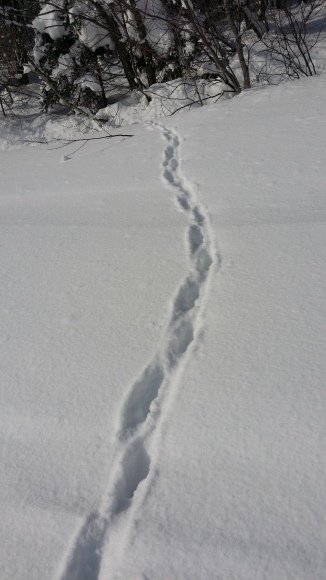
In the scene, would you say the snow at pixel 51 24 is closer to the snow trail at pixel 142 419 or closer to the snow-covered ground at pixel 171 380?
the snow-covered ground at pixel 171 380

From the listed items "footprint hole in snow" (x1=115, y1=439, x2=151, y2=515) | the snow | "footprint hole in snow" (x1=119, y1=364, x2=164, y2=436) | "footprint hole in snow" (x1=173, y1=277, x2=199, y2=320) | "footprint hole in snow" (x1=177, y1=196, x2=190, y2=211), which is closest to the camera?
"footprint hole in snow" (x1=115, y1=439, x2=151, y2=515)

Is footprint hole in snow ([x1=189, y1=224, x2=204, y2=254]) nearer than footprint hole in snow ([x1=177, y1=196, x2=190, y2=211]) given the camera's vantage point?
Yes

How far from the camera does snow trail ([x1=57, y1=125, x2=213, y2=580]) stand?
1.91 meters

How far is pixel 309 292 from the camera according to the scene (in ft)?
9.68

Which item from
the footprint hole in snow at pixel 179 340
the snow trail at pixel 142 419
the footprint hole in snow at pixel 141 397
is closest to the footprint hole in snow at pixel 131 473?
the snow trail at pixel 142 419

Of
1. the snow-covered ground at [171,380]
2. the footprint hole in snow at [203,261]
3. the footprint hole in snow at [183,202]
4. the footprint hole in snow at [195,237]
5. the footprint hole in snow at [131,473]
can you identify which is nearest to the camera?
the snow-covered ground at [171,380]

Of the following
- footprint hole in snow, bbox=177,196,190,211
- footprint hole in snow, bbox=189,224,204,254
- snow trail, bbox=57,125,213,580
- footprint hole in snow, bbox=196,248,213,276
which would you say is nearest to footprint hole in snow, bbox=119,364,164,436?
snow trail, bbox=57,125,213,580

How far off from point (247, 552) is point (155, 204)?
130 inches

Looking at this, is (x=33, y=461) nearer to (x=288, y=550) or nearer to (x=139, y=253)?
(x=288, y=550)

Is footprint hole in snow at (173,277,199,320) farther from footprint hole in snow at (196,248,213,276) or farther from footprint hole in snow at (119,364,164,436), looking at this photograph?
footprint hole in snow at (119,364,164,436)

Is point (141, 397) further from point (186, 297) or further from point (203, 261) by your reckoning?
point (203, 261)

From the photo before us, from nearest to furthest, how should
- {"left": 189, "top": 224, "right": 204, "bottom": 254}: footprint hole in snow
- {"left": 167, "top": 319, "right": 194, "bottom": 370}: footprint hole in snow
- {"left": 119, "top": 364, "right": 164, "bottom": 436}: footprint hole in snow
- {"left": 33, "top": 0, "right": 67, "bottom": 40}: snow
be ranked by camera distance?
{"left": 119, "top": 364, "right": 164, "bottom": 436}: footprint hole in snow, {"left": 167, "top": 319, "right": 194, "bottom": 370}: footprint hole in snow, {"left": 189, "top": 224, "right": 204, "bottom": 254}: footprint hole in snow, {"left": 33, "top": 0, "right": 67, "bottom": 40}: snow

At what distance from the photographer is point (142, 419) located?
95.0 inches

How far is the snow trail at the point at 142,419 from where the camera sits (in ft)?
6.28
